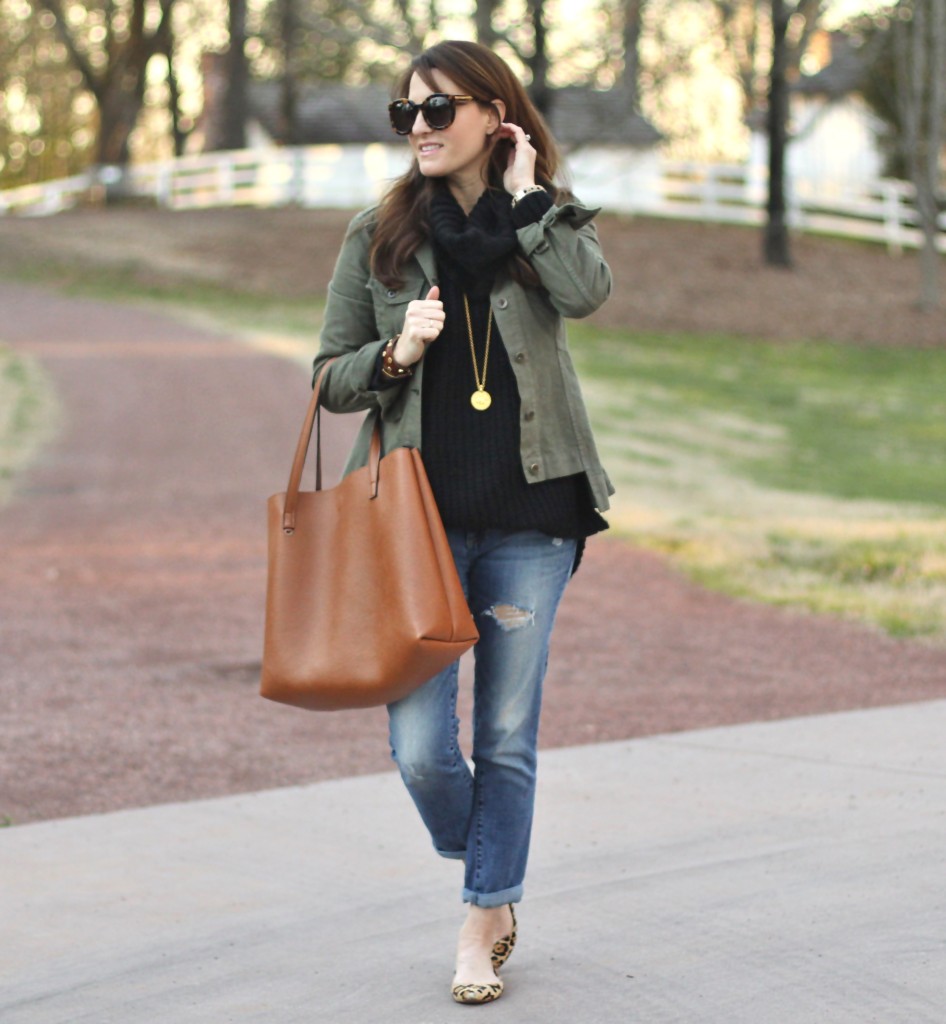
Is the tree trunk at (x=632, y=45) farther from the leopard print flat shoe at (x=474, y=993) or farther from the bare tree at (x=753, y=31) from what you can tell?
the leopard print flat shoe at (x=474, y=993)

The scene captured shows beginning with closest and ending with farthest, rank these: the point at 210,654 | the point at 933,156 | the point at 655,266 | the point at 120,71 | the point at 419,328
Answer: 1. the point at 419,328
2. the point at 210,654
3. the point at 933,156
4. the point at 655,266
5. the point at 120,71

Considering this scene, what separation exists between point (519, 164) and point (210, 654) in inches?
182

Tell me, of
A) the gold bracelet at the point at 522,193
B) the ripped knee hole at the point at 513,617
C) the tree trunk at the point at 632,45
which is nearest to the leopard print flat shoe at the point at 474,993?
the ripped knee hole at the point at 513,617

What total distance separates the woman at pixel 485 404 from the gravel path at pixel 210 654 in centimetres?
218

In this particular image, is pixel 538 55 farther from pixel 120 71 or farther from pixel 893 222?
pixel 120 71

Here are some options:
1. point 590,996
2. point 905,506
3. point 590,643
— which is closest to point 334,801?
point 590,996

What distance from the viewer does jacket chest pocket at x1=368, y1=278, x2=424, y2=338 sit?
11.8 feet

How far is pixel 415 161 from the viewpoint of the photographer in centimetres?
368

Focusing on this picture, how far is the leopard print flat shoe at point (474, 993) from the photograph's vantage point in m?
3.56

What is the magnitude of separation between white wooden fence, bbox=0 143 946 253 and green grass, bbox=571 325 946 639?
9.77 m

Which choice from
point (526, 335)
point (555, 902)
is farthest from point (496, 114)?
point (555, 902)

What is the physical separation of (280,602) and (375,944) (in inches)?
36.9

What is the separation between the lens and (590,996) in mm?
3607

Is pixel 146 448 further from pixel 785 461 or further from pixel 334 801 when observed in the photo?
pixel 334 801
